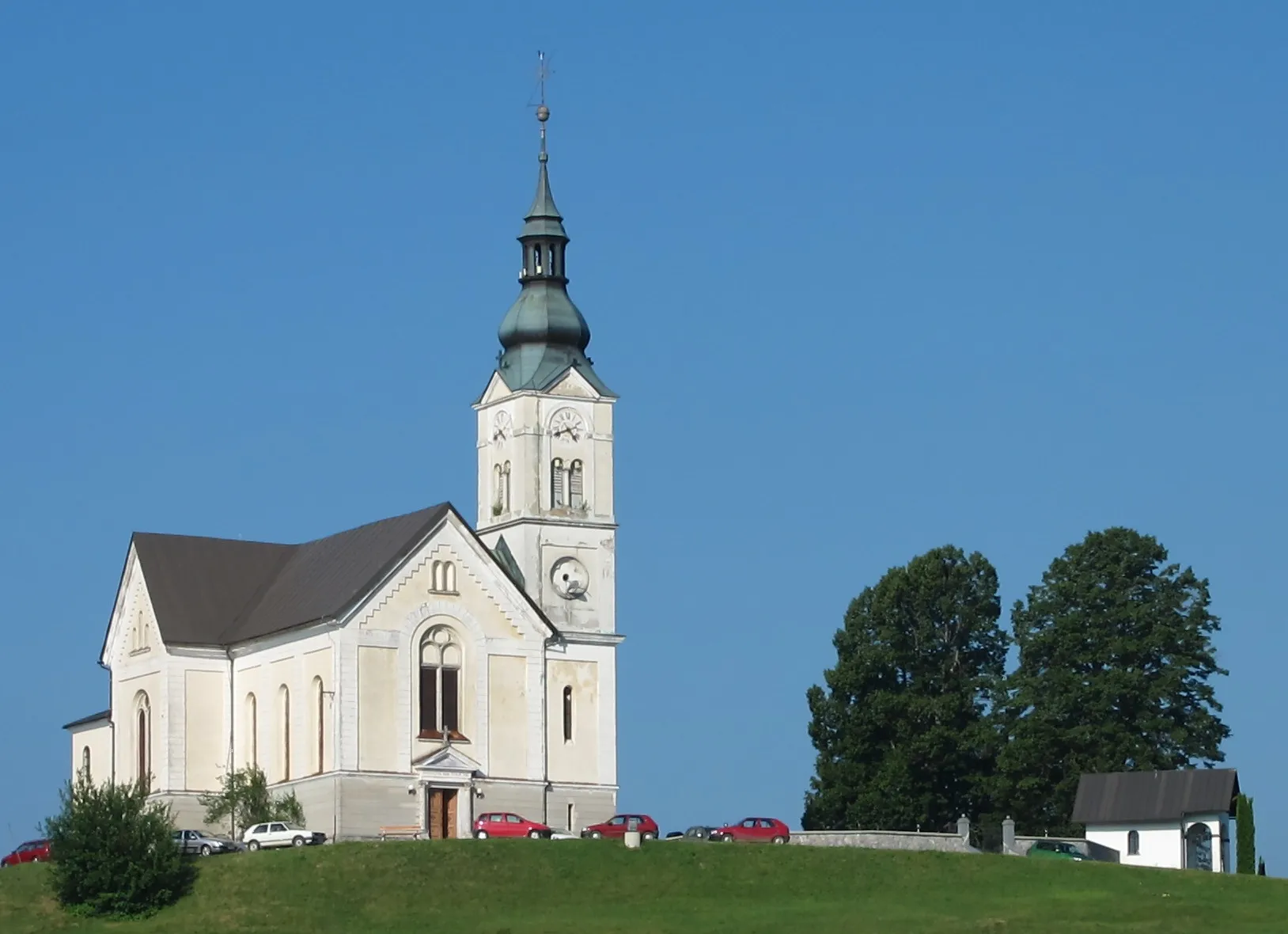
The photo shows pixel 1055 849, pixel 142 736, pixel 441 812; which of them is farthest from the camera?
pixel 142 736

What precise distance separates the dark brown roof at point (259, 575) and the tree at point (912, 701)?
19.3m

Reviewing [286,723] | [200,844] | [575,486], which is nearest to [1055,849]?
[575,486]

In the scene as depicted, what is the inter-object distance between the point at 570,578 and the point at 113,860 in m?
25.1

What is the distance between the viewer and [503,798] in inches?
3612

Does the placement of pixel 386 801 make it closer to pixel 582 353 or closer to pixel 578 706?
pixel 578 706

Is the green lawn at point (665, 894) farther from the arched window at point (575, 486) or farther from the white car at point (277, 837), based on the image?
the arched window at point (575, 486)

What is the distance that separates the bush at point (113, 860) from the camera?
251 feet

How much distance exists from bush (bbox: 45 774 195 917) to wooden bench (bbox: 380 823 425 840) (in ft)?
35.4

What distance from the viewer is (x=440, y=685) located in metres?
91.6

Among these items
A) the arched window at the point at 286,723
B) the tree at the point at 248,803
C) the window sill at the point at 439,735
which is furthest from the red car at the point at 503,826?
the arched window at the point at 286,723

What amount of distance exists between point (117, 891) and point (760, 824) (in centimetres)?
2014

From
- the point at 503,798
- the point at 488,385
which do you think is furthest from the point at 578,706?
the point at 488,385

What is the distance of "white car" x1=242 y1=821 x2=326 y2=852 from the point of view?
84438 millimetres

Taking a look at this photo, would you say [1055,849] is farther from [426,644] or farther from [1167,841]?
[426,644]
